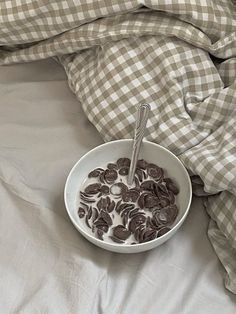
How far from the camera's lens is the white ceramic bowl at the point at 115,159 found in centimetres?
72

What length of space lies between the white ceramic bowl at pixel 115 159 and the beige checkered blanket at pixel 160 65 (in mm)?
17

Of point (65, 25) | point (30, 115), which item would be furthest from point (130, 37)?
point (30, 115)

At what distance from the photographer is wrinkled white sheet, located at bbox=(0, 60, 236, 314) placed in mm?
708

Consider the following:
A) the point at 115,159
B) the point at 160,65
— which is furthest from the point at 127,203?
the point at 160,65

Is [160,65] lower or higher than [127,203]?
higher

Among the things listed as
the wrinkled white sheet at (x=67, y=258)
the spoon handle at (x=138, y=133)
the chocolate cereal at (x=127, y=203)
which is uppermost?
the spoon handle at (x=138, y=133)

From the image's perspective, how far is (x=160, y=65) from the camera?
815 mm

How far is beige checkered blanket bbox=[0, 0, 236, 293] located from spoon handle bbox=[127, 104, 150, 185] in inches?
1.5

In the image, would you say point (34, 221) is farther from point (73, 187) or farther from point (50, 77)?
point (50, 77)

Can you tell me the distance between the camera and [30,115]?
0.89 meters

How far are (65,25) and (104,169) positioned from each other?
25 centimetres

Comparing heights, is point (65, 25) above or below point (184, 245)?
above

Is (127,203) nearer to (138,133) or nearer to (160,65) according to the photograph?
(138,133)

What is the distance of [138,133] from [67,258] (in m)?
0.21
